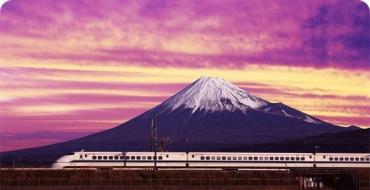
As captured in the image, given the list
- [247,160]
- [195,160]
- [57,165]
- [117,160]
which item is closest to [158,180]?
[117,160]

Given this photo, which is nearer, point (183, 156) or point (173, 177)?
point (173, 177)

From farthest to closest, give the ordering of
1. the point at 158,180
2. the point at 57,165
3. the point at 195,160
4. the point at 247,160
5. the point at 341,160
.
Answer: the point at 341,160 → the point at 247,160 → the point at 195,160 → the point at 57,165 → the point at 158,180

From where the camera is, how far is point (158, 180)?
49.3 metres

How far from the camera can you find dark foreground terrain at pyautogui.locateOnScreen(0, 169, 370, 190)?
48.0 metres

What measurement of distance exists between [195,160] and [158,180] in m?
17.7

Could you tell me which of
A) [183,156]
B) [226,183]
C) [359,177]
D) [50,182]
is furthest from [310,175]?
[50,182]

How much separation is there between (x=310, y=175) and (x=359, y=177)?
476 centimetres

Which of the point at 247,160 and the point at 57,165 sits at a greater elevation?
the point at 247,160

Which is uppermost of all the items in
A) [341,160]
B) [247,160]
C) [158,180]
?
[247,160]

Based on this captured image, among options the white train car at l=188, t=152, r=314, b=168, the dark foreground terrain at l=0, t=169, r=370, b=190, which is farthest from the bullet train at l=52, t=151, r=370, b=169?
the dark foreground terrain at l=0, t=169, r=370, b=190

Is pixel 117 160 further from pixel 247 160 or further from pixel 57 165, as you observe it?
pixel 247 160

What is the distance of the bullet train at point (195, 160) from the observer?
65125mm

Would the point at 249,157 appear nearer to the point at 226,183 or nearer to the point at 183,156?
the point at 183,156

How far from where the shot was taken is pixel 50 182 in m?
47.9
